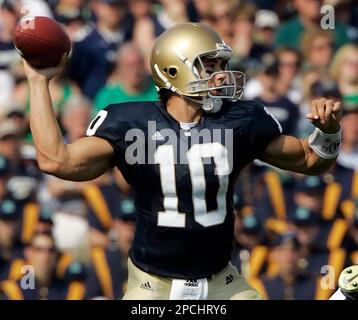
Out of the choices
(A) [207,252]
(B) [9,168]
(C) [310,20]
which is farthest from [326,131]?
(C) [310,20]

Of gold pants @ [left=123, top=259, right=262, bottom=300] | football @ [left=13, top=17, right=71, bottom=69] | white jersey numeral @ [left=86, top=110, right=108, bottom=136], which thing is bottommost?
gold pants @ [left=123, top=259, right=262, bottom=300]

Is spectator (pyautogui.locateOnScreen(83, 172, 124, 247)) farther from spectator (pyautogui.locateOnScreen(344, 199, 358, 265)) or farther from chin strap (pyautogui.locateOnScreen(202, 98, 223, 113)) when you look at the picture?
chin strap (pyautogui.locateOnScreen(202, 98, 223, 113))

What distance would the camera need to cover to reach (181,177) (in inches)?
190

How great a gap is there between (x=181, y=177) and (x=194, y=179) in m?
0.05

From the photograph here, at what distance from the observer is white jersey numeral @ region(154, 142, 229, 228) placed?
484 centimetres

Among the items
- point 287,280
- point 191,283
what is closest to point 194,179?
point 191,283

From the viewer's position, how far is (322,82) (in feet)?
26.2

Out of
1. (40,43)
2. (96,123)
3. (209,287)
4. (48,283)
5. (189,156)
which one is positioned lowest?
(48,283)

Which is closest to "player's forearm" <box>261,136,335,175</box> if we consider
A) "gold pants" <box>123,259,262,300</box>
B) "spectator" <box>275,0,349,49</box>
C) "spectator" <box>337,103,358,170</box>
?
"gold pants" <box>123,259,262,300</box>

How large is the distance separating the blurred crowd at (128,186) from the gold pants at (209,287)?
1994 mm

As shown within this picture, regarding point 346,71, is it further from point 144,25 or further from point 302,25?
point 144,25

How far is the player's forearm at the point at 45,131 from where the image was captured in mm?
4652

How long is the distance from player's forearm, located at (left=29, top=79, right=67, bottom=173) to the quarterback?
7cm
